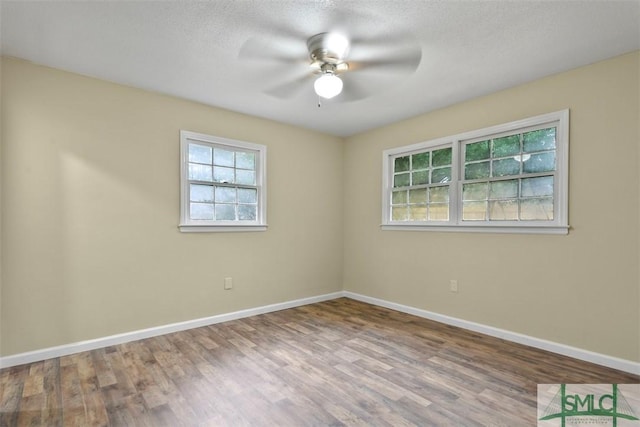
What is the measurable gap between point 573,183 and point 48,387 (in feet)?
14.2

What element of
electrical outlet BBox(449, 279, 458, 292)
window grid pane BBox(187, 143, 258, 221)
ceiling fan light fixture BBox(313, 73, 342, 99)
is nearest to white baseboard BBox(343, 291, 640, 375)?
electrical outlet BBox(449, 279, 458, 292)

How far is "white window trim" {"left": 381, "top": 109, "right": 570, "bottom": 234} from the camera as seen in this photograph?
269 cm

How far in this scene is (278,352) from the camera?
2.72m

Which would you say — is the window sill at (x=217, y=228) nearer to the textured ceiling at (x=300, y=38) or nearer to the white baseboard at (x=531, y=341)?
the textured ceiling at (x=300, y=38)

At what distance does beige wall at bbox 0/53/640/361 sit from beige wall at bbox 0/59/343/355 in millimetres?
10

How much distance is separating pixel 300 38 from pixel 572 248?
2.79 m

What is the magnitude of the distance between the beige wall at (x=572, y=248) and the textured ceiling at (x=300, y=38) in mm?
272

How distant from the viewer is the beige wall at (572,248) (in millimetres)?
2396

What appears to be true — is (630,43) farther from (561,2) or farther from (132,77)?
(132,77)

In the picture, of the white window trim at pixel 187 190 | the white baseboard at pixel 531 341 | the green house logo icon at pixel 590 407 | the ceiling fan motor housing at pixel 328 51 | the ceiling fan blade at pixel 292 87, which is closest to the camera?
the green house logo icon at pixel 590 407

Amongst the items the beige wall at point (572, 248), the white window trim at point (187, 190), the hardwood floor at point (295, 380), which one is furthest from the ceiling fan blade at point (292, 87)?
the hardwood floor at point (295, 380)

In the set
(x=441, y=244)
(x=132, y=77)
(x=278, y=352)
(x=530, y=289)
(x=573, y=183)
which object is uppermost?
(x=132, y=77)

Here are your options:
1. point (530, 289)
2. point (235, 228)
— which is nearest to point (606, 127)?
point (530, 289)

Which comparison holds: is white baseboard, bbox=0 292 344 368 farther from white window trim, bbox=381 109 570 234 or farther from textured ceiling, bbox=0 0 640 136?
textured ceiling, bbox=0 0 640 136
